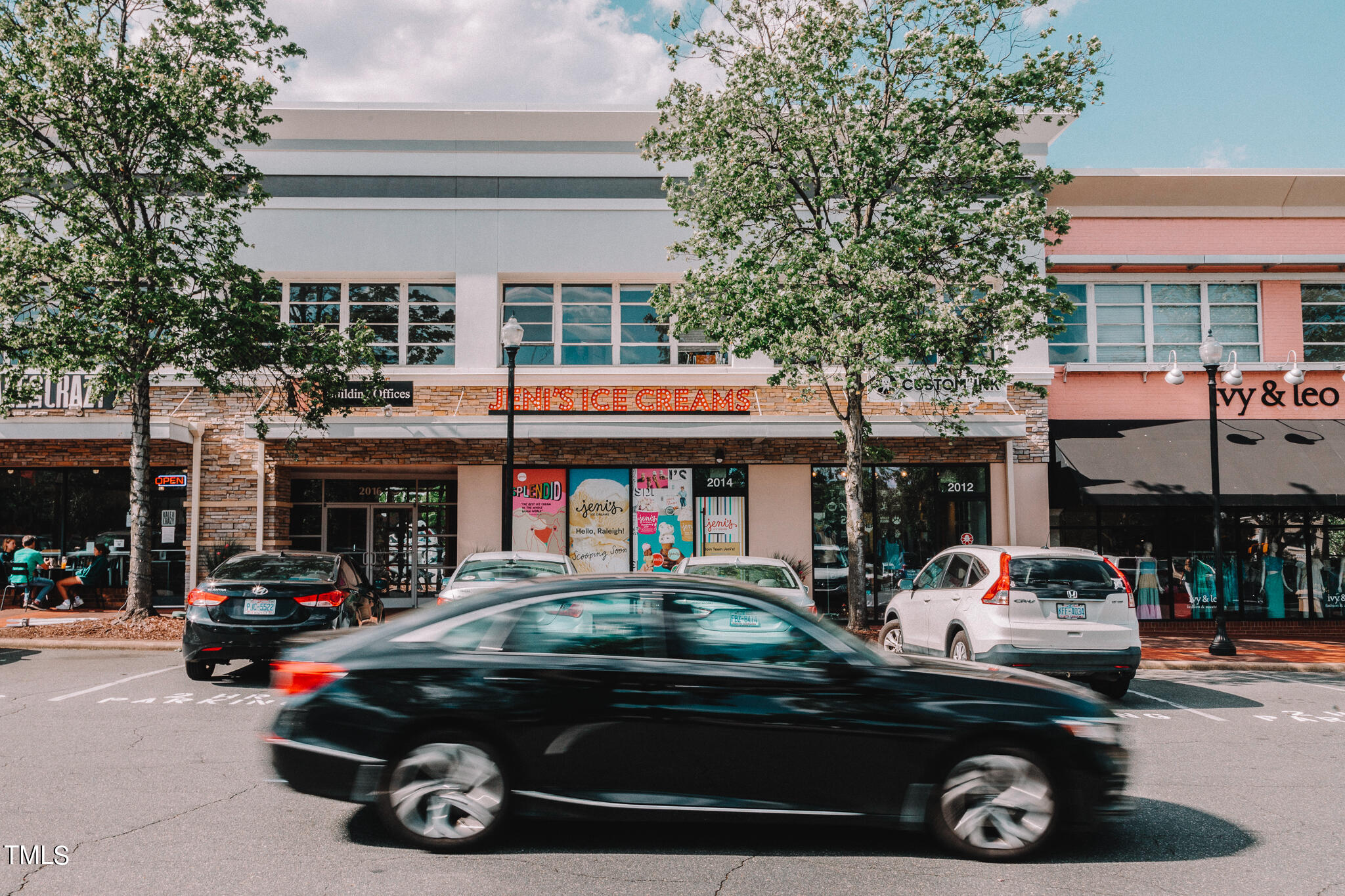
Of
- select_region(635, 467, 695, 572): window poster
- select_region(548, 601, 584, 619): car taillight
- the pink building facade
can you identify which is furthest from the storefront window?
select_region(548, 601, 584, 619): car taillight

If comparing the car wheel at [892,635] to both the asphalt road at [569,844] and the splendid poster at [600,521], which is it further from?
the splendid poster at [600,521]

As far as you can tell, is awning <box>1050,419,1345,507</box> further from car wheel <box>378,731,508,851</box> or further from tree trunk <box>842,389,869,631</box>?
car wheel <box>378,731,508,851</box>

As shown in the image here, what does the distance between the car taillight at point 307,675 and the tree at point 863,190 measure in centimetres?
868

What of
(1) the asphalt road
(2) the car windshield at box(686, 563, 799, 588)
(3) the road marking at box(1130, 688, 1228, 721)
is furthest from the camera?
(2) the car windshield at box(686, 563, 799, 588)

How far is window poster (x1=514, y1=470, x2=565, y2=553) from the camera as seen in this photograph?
56.7 ft

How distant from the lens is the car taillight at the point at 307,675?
4.91m

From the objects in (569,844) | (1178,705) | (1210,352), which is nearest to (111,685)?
(569,844)

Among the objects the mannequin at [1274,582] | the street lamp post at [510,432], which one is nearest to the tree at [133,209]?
the street lamp post at [510,432]

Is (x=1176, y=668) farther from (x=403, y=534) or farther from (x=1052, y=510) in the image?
(x=403, y=534)

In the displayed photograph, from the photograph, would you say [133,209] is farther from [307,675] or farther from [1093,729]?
[1093,729]

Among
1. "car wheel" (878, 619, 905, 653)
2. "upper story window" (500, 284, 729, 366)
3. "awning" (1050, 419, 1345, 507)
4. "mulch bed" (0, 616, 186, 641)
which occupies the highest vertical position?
"upper story window" (500, 284, 729, 366)

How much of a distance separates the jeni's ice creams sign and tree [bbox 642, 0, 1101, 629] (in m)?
3.04

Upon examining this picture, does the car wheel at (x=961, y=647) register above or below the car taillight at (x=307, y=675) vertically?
below

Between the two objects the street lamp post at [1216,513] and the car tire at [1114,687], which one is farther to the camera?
the street lamp post at [1216,513]
